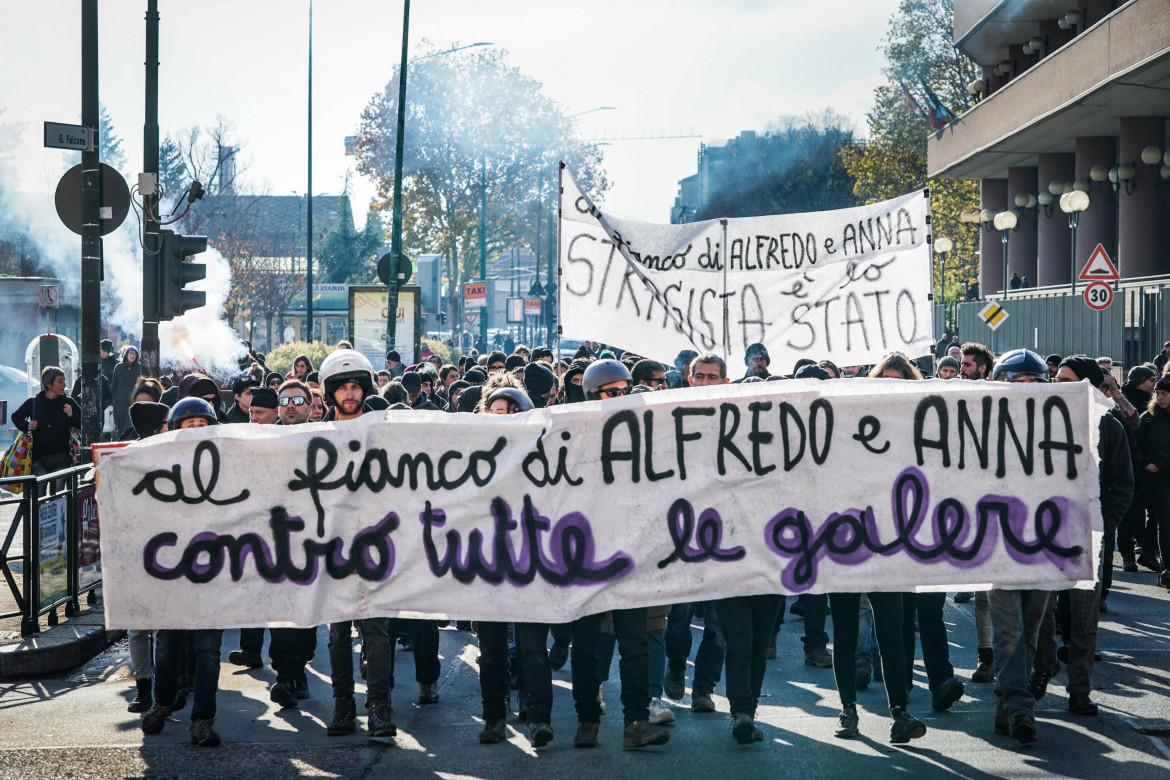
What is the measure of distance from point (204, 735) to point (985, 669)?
168 inches

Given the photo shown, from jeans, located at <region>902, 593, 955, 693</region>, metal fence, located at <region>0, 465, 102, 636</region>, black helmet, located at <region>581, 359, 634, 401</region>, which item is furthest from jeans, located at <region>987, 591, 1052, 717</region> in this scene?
metal fence, located at <region>0, 465, 102, 636</region>

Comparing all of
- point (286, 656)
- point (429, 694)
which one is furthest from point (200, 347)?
point (429, 694)

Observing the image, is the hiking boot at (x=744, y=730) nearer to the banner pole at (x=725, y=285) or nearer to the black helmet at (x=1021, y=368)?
the black helmet at (x=1021, y=368)

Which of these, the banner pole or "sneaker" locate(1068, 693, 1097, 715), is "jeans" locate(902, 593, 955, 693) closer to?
"sneaker" locate(1068, 693, 1097, 715)

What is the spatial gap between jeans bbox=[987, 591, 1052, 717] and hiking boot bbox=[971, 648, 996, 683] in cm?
88

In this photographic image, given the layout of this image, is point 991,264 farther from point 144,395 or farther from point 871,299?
point 144,395

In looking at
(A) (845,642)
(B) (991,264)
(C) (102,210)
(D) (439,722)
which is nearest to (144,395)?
(C) (102,210)

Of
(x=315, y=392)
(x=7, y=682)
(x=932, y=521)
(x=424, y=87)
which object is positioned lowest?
(x=7, y=682)

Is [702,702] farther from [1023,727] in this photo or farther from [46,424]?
[46,424]

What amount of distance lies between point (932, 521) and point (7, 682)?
18.0 feet

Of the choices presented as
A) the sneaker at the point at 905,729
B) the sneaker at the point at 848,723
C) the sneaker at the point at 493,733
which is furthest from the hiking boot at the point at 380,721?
the sneaker at the point at 905,729

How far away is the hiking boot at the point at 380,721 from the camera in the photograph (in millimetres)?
6191

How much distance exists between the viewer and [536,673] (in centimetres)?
620

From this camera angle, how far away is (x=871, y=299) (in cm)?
1134
